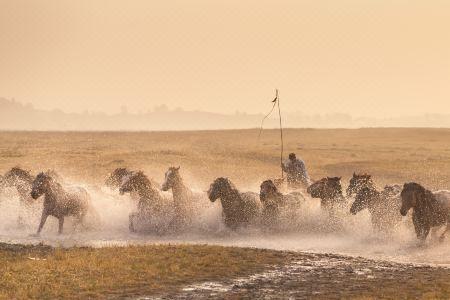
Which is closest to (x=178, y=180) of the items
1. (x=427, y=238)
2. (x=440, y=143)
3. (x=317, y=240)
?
(x=317, y=240)

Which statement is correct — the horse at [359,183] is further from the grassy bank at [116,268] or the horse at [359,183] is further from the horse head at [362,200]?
the grassy bank at [116,268]

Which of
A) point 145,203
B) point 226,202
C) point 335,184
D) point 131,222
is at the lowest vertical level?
point 131,222

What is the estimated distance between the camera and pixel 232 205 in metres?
20.2

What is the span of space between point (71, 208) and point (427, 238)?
1023 cm

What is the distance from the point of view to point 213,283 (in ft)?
44.4

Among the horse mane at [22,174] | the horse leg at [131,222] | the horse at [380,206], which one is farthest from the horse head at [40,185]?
the horse at [380,206]

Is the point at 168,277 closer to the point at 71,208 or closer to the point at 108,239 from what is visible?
the point at 108,239

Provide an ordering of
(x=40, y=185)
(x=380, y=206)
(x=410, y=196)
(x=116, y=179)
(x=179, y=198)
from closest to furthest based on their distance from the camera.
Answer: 1. (x=410, y=196)
2. (x=380, y=206)
3. (x=40, y=185)
4. (x=179, y=198)
5. (x=116, y=179)

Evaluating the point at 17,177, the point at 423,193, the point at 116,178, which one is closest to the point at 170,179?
the point at 116,178

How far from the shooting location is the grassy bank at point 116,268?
1280 cm

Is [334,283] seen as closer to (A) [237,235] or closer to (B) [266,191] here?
(A) [237,235]

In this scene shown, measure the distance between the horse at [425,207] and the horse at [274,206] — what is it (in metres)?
3.86

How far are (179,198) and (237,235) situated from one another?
6.81ft

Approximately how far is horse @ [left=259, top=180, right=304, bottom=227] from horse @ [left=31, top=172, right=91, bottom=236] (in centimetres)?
541
